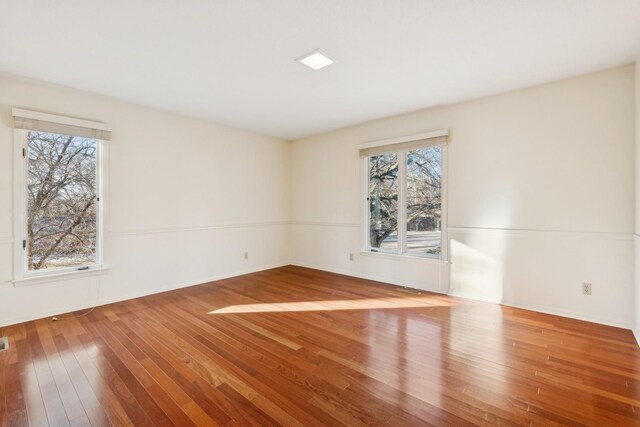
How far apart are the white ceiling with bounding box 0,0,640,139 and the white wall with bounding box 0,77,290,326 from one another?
377 millimetres

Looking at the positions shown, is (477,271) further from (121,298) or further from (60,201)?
(60,201)

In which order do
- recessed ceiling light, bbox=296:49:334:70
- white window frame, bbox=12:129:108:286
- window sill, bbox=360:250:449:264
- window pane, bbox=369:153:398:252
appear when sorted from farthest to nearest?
1. window pane, bbox=369:153:398:252
2. window sill, bbox=360:250:449:264
3. white window frame, bbox=12:129:108:286
4. recessed ceiling light, bbox=296:49:334:70

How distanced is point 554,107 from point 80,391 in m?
4.75

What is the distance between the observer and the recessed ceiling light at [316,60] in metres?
2.49

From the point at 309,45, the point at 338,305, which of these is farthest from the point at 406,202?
Result: the point at 309,45

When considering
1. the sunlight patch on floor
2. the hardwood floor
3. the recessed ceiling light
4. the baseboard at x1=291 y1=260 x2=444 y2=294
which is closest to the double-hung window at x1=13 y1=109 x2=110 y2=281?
the hardwood floor

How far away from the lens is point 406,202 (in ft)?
14.0

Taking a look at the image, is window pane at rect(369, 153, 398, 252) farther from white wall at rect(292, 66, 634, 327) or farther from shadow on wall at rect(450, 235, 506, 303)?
shadow on wall at rect(450, 235, 506, 303)

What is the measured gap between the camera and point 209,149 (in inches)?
176

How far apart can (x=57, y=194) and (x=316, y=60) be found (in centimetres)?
313

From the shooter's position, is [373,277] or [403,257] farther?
[373,277]

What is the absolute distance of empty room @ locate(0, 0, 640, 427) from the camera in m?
1.87

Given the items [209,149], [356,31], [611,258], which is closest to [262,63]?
[356,31]

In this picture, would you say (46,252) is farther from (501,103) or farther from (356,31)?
(501,103)
